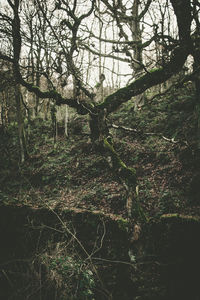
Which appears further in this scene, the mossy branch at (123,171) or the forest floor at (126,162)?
the forest floor at (126,162)

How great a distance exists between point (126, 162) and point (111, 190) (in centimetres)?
193

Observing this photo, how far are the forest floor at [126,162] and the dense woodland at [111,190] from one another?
5 cm

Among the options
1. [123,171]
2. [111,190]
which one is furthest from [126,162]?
[123,171]

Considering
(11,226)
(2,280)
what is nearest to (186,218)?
(2,280)

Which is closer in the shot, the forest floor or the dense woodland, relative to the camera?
the dense woodland

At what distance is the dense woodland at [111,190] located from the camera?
4.34 metres

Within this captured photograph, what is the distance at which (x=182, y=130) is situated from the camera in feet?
29.6

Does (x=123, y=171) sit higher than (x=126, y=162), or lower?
higher

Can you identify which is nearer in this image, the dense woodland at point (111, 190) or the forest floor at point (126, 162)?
the dense woodland at point (111, 190)

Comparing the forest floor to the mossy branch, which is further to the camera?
the forest floor

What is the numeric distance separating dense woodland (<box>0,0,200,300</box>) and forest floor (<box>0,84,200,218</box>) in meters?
0.05

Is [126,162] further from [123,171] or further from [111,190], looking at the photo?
[123,171]

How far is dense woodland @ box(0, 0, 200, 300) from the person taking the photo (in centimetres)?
434

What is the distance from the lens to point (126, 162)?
9.30 metres
